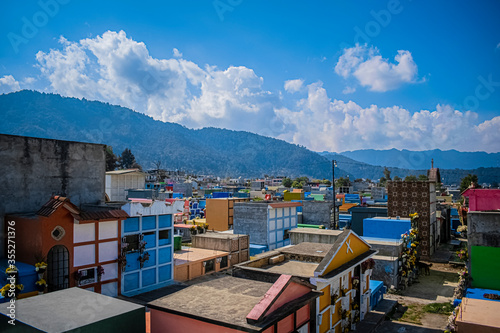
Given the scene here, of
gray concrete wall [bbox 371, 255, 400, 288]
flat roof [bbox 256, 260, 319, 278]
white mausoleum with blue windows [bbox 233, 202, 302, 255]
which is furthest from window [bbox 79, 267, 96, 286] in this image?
gray concrete wall [bbox 371, 255, 400, 288]

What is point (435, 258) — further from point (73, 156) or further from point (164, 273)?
point (73, 156)

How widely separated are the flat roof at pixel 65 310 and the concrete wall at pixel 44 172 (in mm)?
12308

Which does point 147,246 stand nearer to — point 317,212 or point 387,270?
point 387,270

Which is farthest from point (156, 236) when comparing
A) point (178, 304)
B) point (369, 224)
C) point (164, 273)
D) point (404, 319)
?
point (369, 224)

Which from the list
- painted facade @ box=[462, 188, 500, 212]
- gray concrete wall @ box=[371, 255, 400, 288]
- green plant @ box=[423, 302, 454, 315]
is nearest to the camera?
green plant @ box=[423, 302, 454, 315]

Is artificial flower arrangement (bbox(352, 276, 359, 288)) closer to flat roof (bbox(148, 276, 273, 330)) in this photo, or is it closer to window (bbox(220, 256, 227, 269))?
flat roof (bbox(148, 276, 273, 330))

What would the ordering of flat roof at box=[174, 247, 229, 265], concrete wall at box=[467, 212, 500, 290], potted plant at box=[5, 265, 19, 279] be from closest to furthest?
1. potted plant at box=[5, 265, 19, 279]
2. concrete wall at box=[467, 212, 500, 290]
3. flat roof at box=[174, 247, 229, 265]

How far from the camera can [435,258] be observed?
4062 centimetres

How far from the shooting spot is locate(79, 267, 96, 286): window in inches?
722

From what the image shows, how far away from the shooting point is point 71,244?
58.4 feet

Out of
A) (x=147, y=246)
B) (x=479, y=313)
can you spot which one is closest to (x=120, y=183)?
(x=147, y=246)

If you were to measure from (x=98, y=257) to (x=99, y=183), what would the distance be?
24.3 feet

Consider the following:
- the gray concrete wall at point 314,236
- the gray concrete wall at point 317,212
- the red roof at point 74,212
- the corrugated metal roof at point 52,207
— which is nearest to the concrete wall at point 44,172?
the red roof at point 74,212

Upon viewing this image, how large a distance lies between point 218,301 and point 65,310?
15.4 ft
